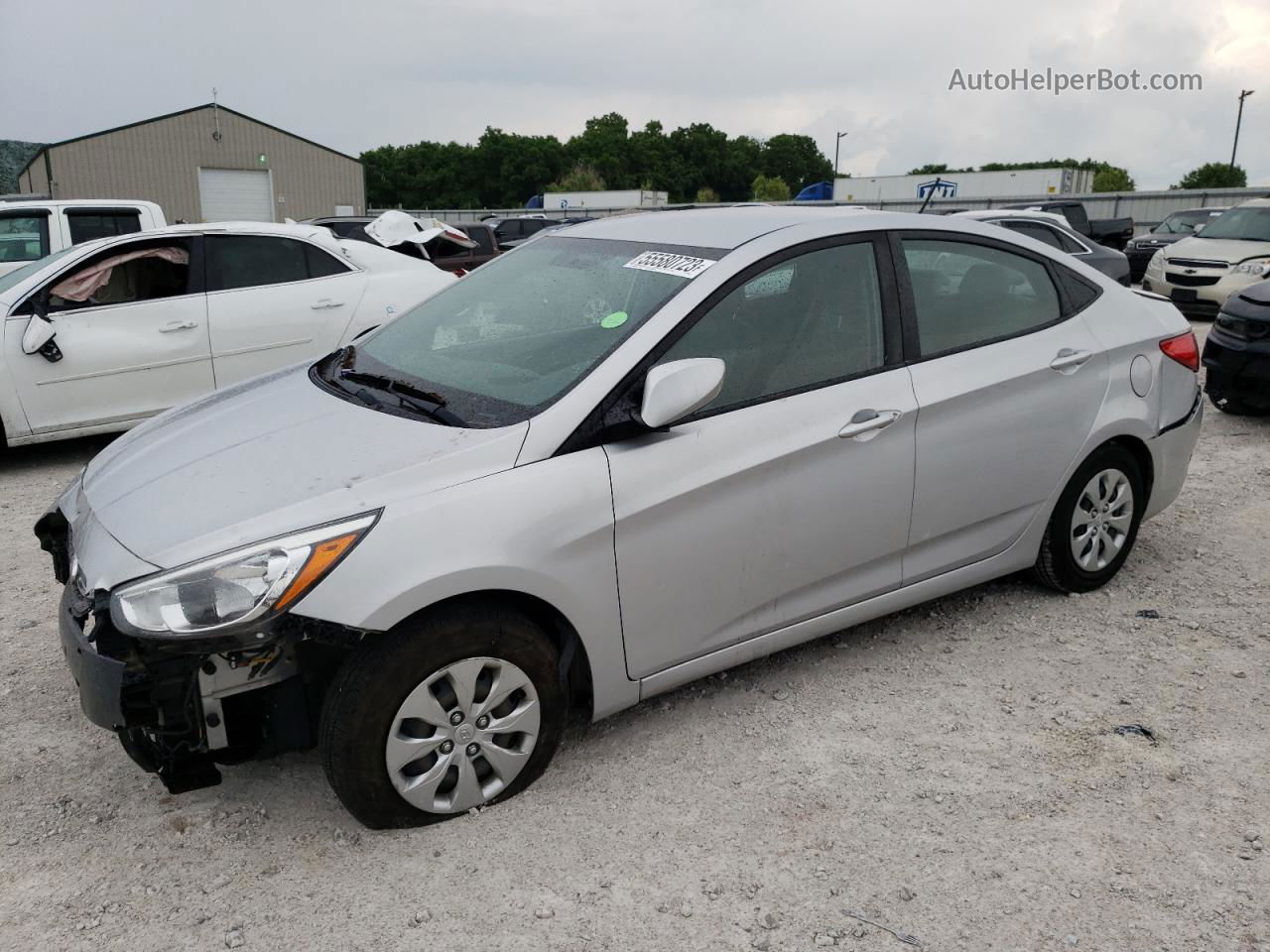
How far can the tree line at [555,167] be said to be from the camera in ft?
292

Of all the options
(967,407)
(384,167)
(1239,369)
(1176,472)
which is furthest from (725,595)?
(384,167)

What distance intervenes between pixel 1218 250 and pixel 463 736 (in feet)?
47.4

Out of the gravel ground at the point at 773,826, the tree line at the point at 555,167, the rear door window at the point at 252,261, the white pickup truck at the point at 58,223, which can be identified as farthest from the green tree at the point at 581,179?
the gravel ground at the point at 773,826

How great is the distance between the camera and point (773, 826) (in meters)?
2.95

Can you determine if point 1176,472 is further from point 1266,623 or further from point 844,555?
point 844,555

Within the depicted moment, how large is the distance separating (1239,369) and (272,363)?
693cm

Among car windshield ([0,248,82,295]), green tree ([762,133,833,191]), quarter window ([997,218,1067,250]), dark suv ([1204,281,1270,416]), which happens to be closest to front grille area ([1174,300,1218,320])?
quarter window ([997,218,1067,250])

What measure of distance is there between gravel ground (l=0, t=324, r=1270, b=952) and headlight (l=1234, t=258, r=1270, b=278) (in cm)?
1132

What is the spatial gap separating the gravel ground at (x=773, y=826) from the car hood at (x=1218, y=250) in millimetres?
11654

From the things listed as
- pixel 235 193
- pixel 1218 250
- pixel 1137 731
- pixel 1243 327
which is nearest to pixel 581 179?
pixel 235 193

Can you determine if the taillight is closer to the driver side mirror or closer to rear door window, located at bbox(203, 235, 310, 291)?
rear door window, located at bbox(203, 235, 310, 291)

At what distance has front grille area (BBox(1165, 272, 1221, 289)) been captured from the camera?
1372 cm

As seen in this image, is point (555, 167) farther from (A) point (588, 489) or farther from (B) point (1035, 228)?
(A) point (588, 489)

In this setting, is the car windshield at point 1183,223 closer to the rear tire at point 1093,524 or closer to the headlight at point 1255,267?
the headlight at point 1255,267
